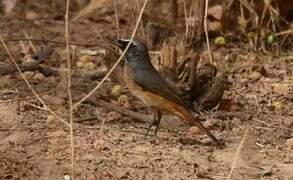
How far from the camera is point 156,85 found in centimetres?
682

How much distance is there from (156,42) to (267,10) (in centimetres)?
129

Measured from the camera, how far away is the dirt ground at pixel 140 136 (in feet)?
19.8

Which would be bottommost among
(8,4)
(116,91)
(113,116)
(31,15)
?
(113,116)

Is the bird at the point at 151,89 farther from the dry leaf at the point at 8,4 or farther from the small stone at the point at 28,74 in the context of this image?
the dry leaf at the point at 8,4

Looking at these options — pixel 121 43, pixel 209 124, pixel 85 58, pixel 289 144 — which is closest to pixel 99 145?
pixel 121 43

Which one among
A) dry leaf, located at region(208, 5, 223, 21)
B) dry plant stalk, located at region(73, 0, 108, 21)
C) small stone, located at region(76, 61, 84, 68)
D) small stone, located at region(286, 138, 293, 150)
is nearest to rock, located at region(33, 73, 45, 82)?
small stone, located at region(76, 61, 84, 68)

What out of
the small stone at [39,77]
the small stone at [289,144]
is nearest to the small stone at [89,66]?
the small stone at [39,77]

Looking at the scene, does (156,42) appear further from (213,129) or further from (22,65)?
(213,129)

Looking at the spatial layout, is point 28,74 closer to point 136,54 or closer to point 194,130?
Answer: point 136,54

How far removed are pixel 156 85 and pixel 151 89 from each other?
0.05m

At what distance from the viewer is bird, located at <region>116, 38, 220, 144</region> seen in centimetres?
674

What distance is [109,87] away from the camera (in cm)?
795

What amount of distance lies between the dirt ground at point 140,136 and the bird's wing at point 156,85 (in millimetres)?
352

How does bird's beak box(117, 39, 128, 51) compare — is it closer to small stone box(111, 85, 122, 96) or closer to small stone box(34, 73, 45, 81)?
small stone box(111, 85, 122, 96)
